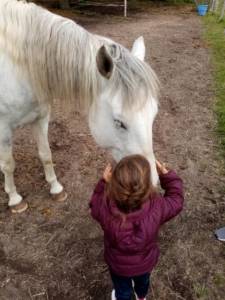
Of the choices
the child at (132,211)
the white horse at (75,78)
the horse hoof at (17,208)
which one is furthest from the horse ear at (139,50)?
the horse hoof at (17,208)

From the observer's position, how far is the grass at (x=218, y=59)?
433 cm

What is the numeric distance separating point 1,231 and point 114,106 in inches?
60.0

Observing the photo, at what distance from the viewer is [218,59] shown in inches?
257

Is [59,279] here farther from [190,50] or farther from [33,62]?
[190,50]

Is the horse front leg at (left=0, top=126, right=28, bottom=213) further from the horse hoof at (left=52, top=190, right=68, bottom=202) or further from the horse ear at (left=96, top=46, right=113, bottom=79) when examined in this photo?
the horse ear at (left=96, top=46, right=113, bottom=79)

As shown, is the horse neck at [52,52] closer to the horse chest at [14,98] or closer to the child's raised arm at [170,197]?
the horse chest at [14,98]

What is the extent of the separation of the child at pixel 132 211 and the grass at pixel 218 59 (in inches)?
88.3

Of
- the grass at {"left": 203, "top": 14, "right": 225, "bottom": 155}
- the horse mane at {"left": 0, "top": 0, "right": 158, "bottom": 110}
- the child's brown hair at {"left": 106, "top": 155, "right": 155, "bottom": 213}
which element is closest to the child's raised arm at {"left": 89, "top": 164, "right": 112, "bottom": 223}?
the child's brown hair at {"left": 106, "top": 155, "right": 155, "bottom": 213}

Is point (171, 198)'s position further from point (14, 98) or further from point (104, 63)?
point (14, 98)

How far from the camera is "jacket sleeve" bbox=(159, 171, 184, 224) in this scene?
5.53 feet

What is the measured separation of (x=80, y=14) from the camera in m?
10.0

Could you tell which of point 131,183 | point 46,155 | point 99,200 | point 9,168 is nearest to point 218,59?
point 46,155

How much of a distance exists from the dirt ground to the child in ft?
1.81

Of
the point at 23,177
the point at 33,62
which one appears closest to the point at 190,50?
the point at 23,177
